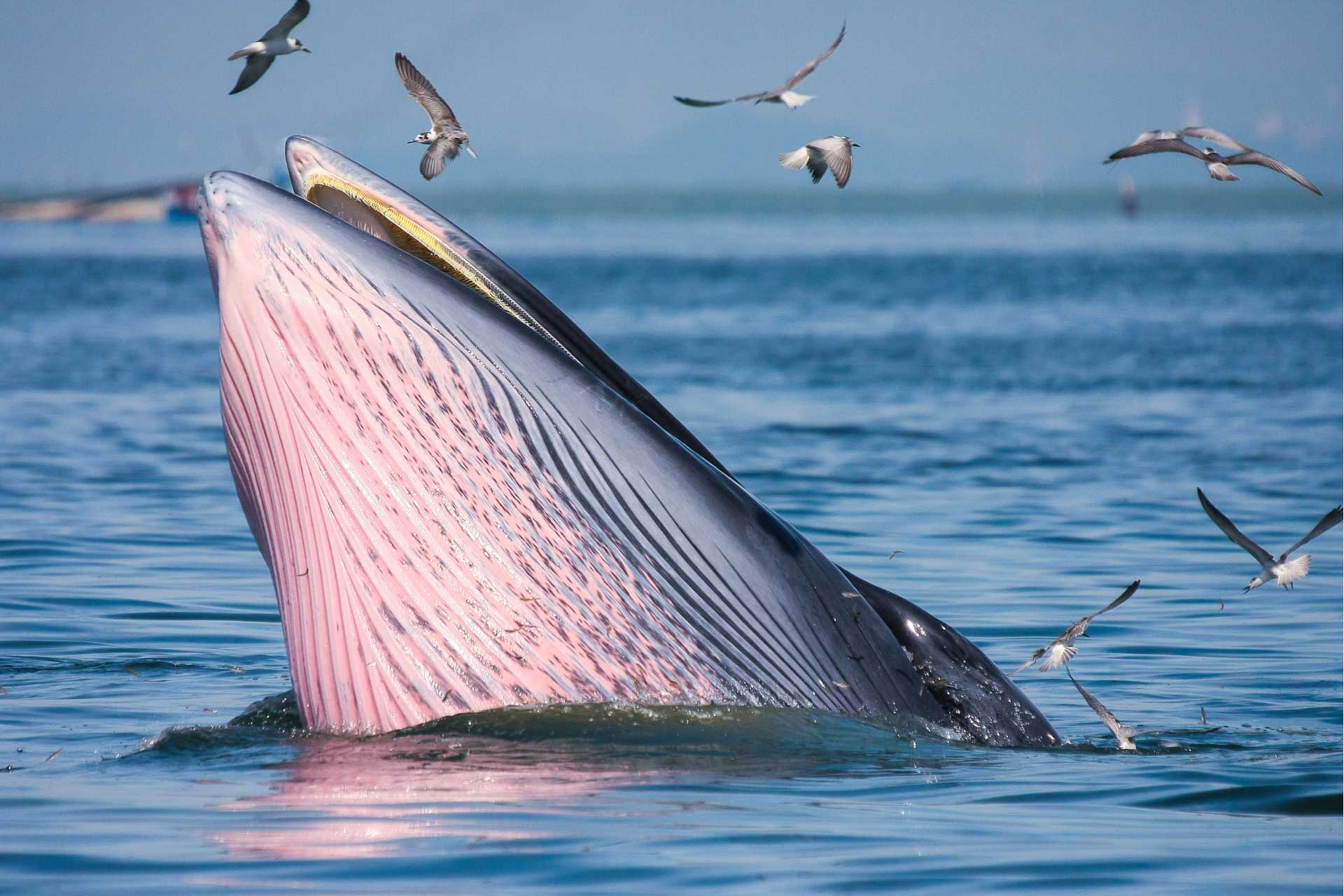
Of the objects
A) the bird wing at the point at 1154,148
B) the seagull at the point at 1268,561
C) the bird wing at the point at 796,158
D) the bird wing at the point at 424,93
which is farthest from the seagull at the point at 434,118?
the seagull at the point at 1268,561

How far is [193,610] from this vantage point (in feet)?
34.9

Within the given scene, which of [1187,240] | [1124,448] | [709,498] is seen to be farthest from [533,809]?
[1187,240]

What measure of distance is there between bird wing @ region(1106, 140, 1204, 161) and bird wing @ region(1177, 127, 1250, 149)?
0.05 m

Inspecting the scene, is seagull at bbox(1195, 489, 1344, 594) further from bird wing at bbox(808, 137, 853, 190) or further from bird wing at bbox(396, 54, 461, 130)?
bird wing at bbox(396, 54, 461, 130)

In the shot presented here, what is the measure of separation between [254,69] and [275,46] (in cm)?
14

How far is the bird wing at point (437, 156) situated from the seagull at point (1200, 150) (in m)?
2.81

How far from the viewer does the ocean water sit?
529 centimetres

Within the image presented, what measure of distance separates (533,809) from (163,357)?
25.0 m

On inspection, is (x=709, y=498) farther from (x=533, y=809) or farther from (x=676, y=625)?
(x=533, y=809)

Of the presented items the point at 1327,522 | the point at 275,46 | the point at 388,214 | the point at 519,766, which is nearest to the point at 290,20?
the point at 275,46

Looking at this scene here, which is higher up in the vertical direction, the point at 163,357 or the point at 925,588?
the point at 163,357

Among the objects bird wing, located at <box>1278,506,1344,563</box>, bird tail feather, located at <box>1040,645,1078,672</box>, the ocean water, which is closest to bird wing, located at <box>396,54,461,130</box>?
the ocean water

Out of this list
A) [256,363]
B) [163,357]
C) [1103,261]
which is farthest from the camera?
[1103,261]

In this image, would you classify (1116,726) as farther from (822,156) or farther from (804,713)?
(822,156)
